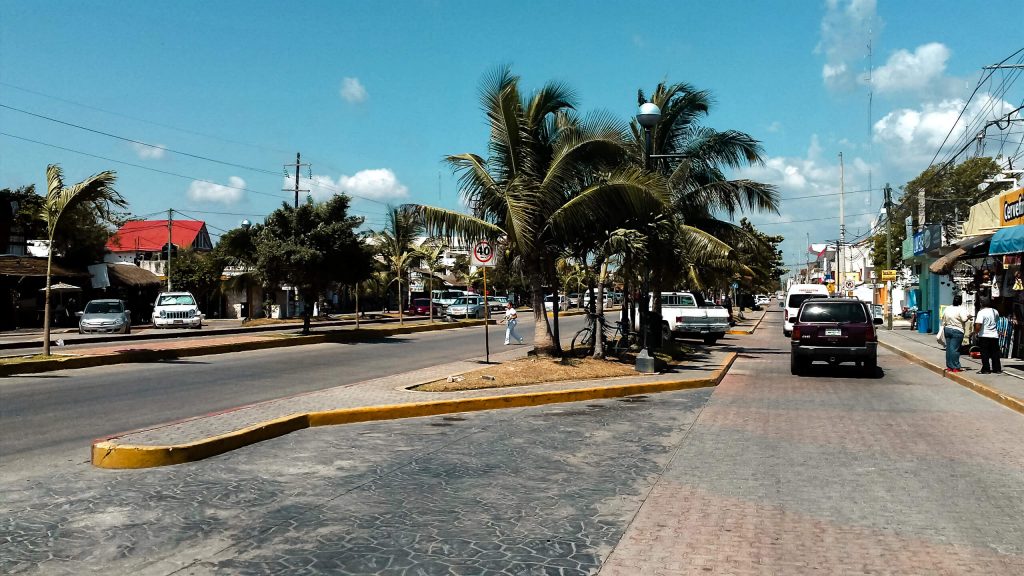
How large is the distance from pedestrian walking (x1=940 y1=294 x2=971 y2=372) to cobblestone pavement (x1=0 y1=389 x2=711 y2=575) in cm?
1056

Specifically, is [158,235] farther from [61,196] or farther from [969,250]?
[969,250]

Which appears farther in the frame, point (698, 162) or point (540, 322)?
point (698, 162)

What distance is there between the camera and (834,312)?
703 inches

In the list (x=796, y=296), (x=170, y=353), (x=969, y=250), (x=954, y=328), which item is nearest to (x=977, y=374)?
(x=954, y=328)

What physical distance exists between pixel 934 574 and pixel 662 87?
20839 mm

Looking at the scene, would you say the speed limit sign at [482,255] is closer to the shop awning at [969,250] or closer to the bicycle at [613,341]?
the bicycle at [613,341]

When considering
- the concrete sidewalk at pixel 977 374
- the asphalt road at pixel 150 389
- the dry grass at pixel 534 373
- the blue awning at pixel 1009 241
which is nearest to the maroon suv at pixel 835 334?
the concrete sidewalk at pixel 977 374

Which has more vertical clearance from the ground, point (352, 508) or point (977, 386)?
point (977, 386)

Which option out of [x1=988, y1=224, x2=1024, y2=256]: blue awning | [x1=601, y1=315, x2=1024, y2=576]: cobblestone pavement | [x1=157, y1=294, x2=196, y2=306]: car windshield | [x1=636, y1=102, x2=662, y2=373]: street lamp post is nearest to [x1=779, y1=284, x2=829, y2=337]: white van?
[x1=988, y1=224, x2=1024, y2=256]: blue awning

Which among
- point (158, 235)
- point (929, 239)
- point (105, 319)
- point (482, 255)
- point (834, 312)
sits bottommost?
point (105, 319)

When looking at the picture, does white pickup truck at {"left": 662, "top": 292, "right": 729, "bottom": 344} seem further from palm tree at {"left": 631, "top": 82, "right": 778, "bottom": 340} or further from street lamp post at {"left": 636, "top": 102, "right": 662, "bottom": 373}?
street lamp post at {"left": 636, "top": 102, "right": 662, "bottom": 373}

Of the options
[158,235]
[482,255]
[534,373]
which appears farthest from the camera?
[158,235]

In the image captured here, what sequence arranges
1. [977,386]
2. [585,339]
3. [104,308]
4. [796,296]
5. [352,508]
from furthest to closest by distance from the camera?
[796,296] < [104,308] < [585,339] < [977,386] < [352,508]

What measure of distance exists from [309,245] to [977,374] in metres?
20.2
